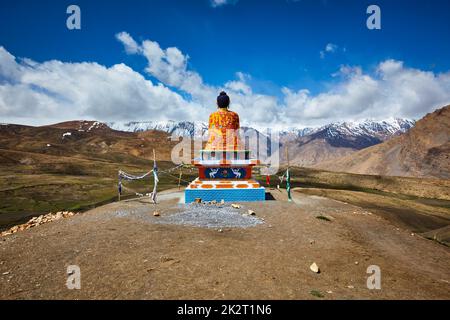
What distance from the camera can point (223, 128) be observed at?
22.6m

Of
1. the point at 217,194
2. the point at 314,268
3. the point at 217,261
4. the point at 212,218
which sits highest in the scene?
the point at 217,194

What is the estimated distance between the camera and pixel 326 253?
980 centimetres

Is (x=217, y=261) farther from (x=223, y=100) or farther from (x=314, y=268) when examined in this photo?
(x=223, y=100)

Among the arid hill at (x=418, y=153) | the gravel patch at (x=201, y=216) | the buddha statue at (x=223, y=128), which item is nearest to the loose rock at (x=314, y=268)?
the gravel patch at (x=201, y=216)

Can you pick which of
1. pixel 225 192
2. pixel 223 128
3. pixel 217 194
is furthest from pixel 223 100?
pixel 217 194

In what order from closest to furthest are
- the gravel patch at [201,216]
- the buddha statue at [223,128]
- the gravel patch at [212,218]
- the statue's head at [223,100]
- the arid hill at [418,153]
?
the gravel patch at [212,218]
the gravel patch at [201,216]
the buddha statue at [223,128]
the statue's head at [223,100]
the arid hill at [418,153]

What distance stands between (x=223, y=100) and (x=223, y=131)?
2.58 m

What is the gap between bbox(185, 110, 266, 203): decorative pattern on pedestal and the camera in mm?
19422

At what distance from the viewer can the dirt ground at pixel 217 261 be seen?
6.86 metres

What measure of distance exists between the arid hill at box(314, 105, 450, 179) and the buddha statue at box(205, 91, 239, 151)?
409 feet

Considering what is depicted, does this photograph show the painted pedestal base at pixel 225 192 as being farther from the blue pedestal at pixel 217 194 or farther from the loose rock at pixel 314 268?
the loose rock at pixel 314 268

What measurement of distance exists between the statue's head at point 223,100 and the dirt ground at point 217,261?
39.4ft

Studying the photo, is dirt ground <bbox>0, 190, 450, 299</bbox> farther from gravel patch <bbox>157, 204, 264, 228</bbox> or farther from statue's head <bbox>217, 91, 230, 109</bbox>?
statue's head <bbox>217, 91, 230, 109</bbox>

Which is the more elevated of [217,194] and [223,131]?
[223,131]
